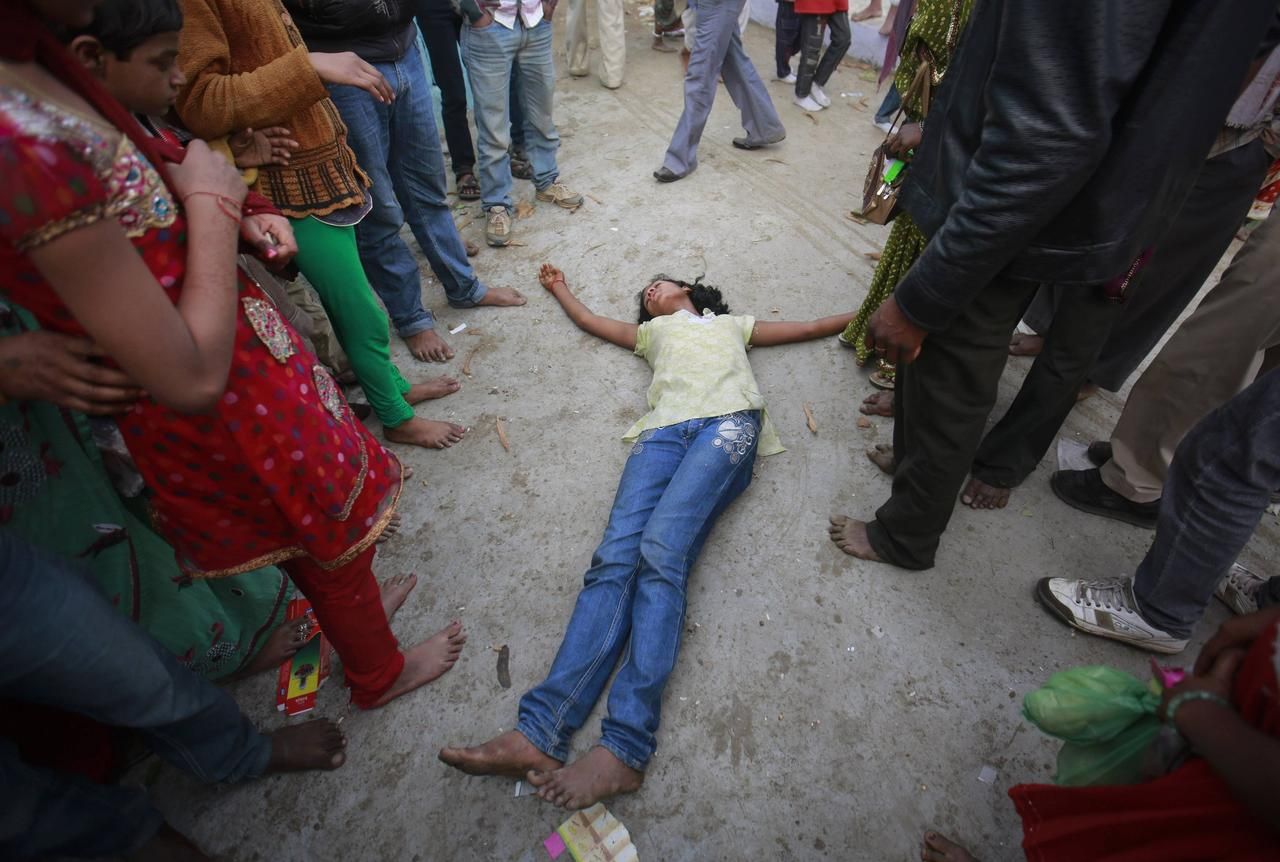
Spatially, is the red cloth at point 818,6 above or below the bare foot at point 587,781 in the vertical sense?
above

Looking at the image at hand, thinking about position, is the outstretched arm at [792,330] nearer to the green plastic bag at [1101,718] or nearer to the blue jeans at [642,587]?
the blue jeans at [642,587]

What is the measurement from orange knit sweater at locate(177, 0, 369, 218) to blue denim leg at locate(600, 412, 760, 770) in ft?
5.77

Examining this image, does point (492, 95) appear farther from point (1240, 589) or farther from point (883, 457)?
point (1240, 589)

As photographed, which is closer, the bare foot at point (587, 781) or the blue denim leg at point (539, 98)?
the bare foot at point (587, 781)

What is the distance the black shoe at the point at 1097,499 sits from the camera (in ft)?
8.51

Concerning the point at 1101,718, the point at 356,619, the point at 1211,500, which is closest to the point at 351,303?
the point at 356,619

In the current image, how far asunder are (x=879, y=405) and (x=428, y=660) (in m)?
2.33

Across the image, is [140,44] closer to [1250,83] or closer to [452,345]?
[452,345]

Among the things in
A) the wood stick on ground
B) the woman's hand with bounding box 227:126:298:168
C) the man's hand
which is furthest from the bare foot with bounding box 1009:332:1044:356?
the woman's hand with bounding box 227:126:298:168

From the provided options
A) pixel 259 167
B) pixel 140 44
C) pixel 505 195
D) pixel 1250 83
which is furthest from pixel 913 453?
pixel 505 195

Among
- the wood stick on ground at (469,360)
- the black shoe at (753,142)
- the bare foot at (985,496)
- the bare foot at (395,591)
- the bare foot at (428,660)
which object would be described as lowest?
the bare foot at (395,591)

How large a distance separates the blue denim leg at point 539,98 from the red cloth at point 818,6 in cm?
272

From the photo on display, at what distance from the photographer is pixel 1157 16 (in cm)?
124

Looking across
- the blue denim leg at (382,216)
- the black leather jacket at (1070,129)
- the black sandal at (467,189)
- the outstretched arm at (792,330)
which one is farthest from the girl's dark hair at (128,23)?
the black sandal at (467,189)
